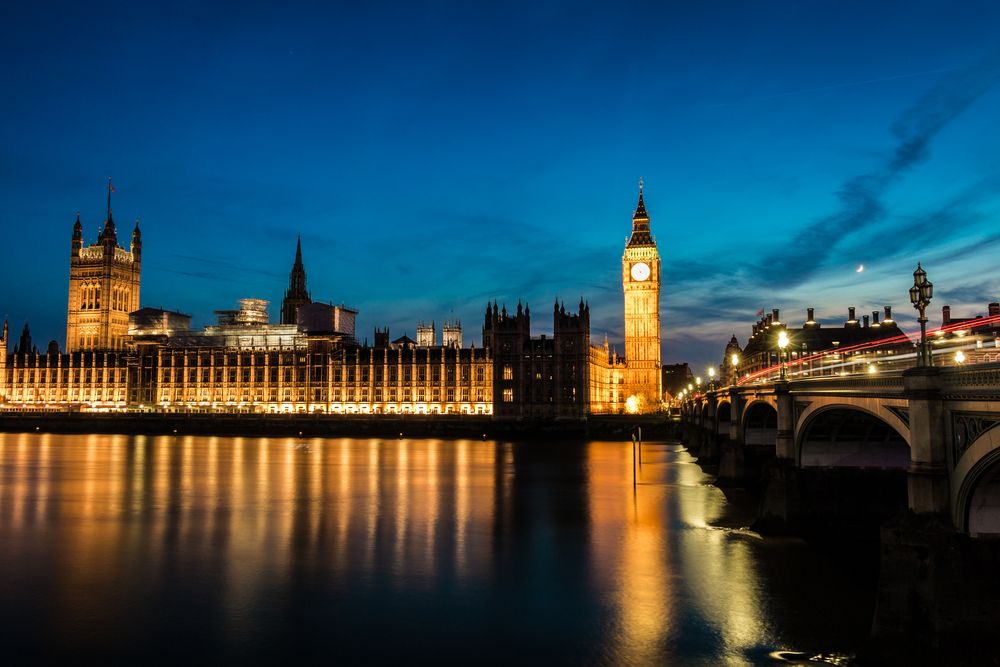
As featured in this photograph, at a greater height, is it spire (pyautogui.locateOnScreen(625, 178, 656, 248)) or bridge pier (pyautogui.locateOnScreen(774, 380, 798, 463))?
spire (pyautogui.locateOnScreen(625, 178, 656, 248))

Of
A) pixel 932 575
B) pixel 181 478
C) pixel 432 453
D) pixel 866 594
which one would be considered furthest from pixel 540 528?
pixel 432 453

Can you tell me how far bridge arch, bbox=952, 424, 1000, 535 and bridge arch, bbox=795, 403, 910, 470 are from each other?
1422 cm

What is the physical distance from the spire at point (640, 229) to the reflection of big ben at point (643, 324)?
708 mm

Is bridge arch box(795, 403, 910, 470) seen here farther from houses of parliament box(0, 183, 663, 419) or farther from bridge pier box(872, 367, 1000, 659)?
houses of parliament box(0, 183, 663, 419)

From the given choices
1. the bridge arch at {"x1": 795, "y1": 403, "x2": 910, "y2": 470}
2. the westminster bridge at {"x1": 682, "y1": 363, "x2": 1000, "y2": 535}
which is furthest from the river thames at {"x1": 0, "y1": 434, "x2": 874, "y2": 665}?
the westminster bridge at {"x1": 682, "y1": 363, "x2": 1000, "y2": 535}

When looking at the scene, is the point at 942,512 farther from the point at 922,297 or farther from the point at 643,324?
the point at 643,324

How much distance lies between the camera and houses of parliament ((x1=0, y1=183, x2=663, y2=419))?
13950 centimetres

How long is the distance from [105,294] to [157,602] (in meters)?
190

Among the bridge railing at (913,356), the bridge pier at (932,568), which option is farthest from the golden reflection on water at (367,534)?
the bridge railing at (913,356)

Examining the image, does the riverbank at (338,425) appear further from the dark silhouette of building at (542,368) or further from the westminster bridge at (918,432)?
the westminster bridge at (918,432)

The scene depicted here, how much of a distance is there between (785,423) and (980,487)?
18465 millimetres

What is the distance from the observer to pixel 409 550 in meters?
38.3

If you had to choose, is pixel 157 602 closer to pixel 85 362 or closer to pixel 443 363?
pixel 443 363

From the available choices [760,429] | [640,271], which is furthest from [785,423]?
[640,271]
